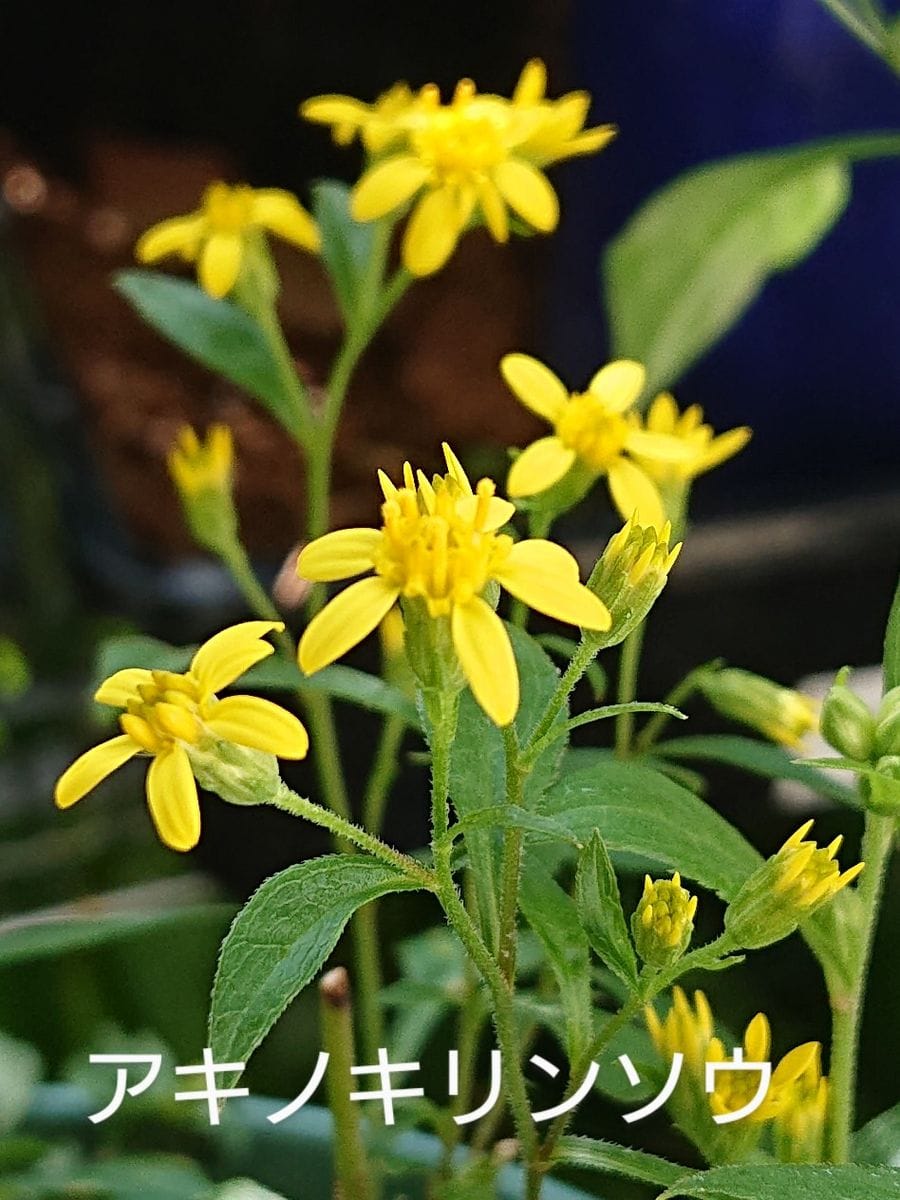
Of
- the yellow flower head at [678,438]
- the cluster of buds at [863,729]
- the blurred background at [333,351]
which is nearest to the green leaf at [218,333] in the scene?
the yellow flower head at [678,438]

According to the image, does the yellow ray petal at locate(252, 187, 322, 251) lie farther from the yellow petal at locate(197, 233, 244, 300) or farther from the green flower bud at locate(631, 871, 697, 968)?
the green flower bud at locate(631, 871, 697, 968)

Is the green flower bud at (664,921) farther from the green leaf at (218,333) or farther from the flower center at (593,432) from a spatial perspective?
the green leaf at (218,333)

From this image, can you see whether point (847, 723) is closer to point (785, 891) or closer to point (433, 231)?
point (785, 891)

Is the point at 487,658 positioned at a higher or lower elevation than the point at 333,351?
lower

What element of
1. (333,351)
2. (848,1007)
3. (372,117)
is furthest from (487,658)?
(333,351)

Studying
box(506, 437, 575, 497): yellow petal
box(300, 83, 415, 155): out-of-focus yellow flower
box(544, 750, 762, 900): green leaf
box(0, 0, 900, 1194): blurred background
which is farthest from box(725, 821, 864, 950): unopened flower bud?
box(0, 0, 900, 1194): blurred background
